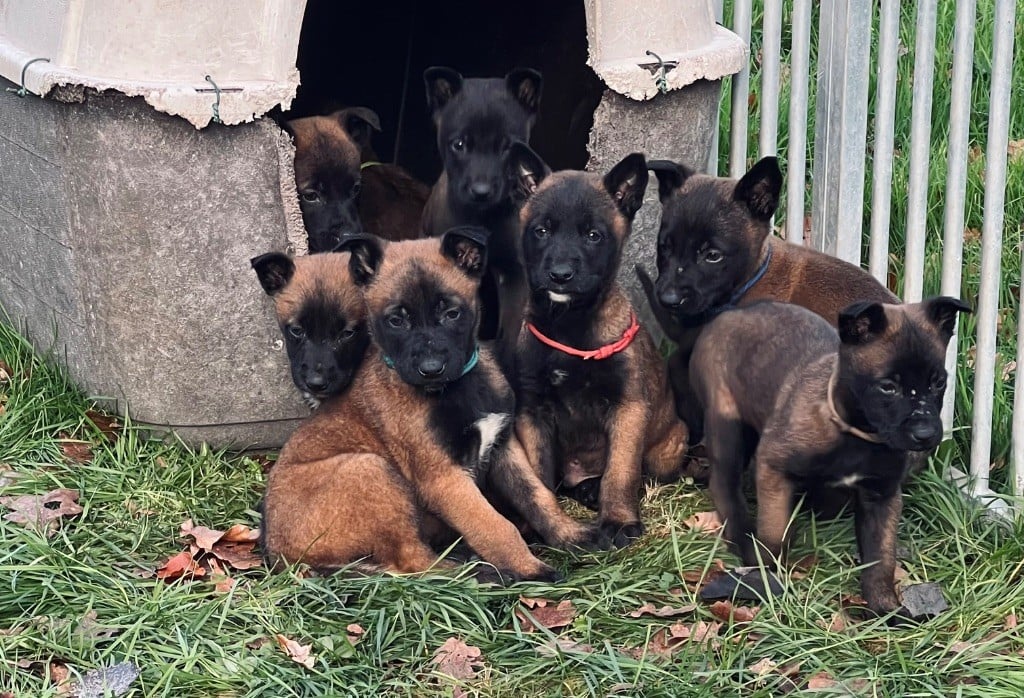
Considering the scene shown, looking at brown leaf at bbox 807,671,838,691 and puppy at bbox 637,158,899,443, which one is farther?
puppy at bbox 637,158,899,443

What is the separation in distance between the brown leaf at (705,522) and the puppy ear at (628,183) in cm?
124

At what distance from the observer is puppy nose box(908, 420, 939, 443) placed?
4.15 m

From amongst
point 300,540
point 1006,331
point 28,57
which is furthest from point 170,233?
point 1006,331

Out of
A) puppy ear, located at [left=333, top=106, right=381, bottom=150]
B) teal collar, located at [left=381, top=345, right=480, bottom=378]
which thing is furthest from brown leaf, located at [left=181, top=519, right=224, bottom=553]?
puppy ear, located at [left=333, top=106, right=381, bottom=150]

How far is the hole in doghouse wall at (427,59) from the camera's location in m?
7.42

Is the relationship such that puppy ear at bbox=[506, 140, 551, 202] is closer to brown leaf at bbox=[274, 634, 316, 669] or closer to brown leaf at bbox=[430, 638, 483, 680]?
brown leaf at bbox=[430, 638, 483, 680]

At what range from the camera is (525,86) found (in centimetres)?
596

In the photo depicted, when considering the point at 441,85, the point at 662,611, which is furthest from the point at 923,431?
the point at 441,85

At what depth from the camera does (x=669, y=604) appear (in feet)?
15.4

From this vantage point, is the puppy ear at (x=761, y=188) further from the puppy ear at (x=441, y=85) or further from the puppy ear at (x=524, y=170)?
the puppy ear at (x=441, y=85)

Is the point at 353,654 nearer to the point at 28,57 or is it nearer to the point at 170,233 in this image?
the point at 170,233

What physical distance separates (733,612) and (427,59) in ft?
16.3

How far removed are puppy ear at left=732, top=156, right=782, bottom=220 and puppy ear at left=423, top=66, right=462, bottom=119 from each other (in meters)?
1.41

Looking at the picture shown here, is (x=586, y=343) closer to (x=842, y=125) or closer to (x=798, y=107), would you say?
(x=842, y=125)
